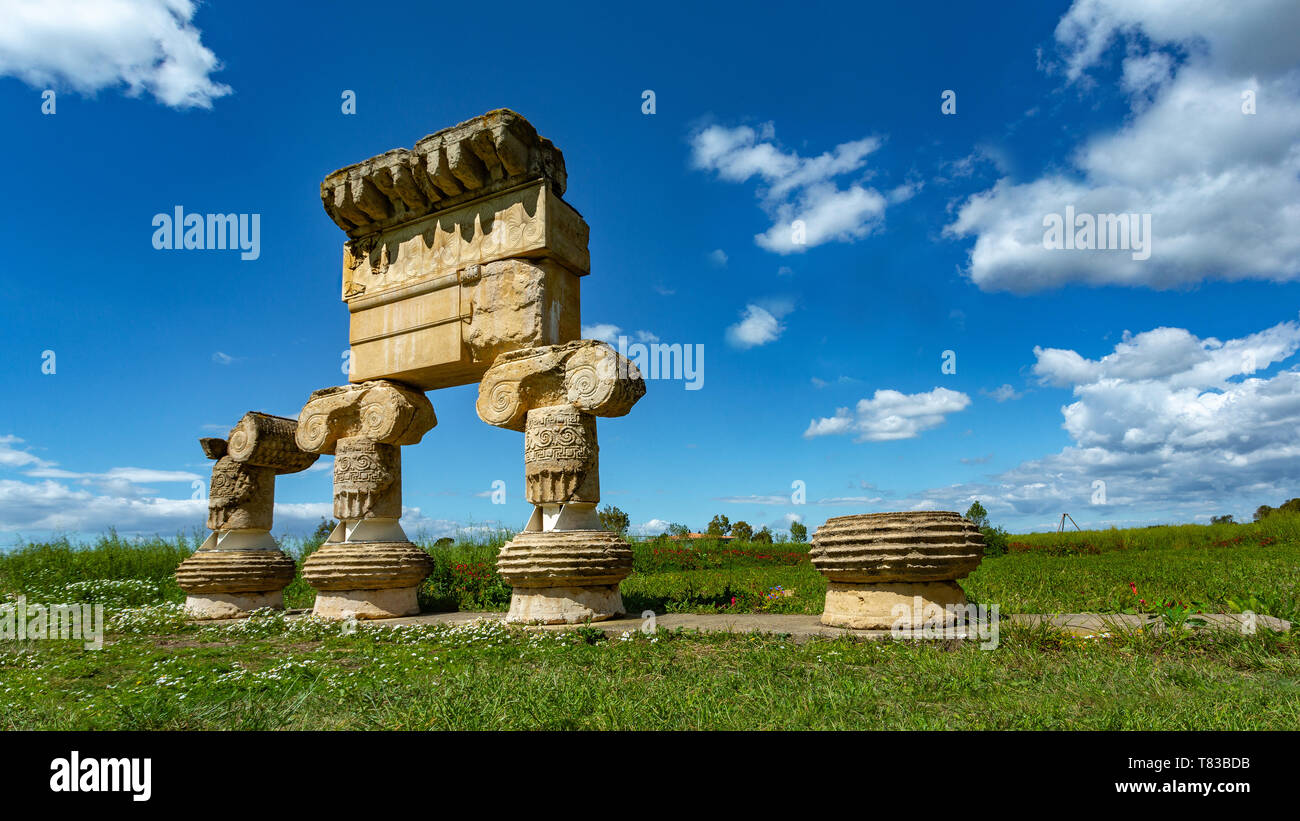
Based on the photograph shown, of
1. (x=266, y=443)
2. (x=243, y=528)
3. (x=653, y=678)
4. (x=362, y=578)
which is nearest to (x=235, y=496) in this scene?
(x=243, y=528)

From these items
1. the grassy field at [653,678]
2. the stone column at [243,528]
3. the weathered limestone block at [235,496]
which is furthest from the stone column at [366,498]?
the weathered limestone block at [235,496]

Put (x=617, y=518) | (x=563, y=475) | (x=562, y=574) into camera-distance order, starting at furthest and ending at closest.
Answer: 1. (x=617, y=518)
2. (x=563, y=475)
3. (x=562, y=574)

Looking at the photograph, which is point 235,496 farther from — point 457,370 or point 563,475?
point 563,475

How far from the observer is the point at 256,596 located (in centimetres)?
844

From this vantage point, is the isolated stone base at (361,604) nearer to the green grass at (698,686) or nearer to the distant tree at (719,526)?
the green grass at (698,686)

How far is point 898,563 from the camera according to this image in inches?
189

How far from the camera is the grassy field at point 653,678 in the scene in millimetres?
2836

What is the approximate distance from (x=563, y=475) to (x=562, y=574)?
84cm

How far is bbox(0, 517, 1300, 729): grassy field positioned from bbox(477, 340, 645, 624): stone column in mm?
603

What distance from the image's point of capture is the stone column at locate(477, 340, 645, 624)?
19.9 ft
